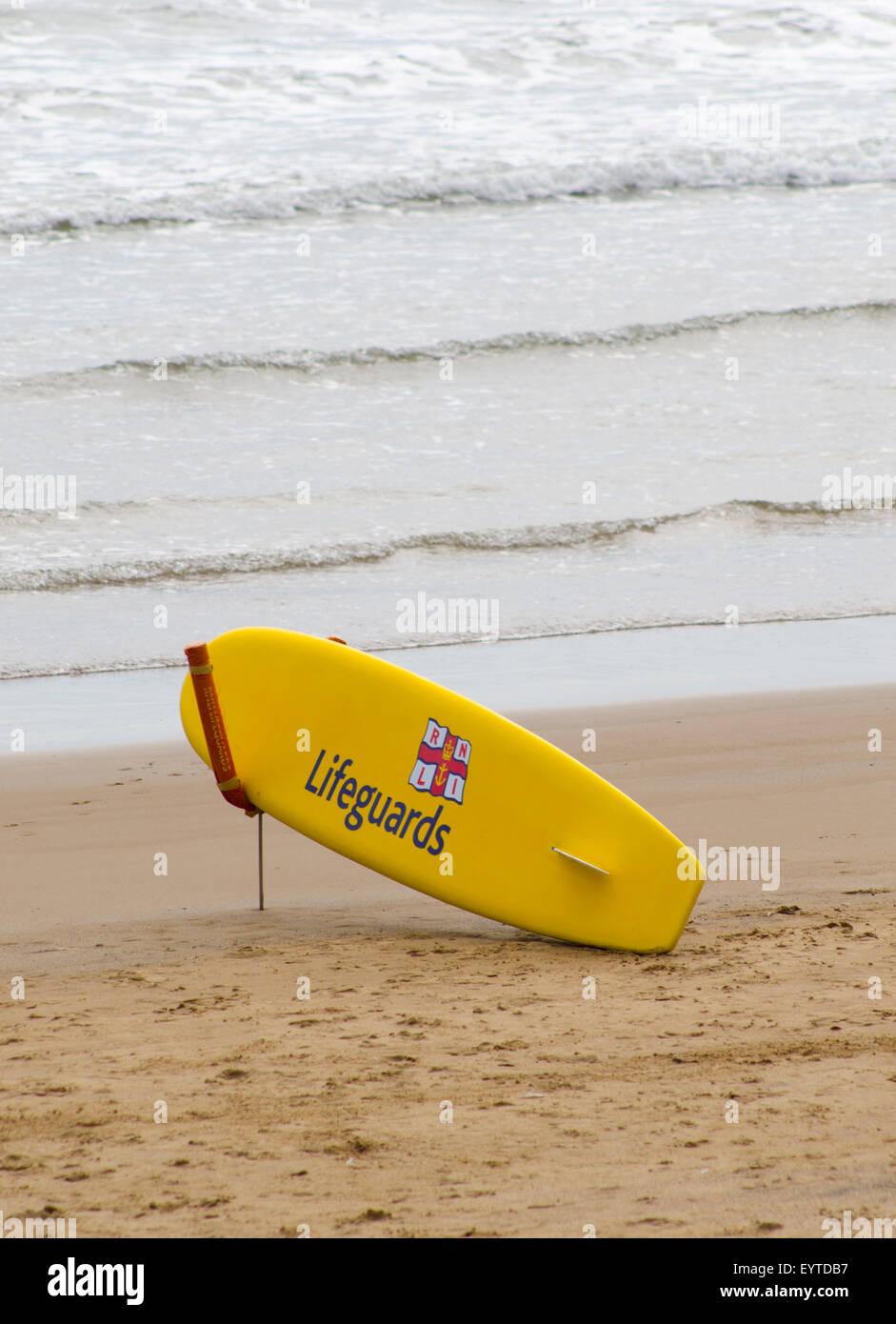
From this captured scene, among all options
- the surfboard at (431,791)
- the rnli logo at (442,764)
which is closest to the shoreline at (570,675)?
the surfboard at (431,791)

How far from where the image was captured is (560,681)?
20.3 feet

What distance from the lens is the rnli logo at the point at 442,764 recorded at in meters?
3.69

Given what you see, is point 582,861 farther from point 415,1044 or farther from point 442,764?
point 415,1044

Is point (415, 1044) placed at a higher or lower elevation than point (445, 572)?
higher

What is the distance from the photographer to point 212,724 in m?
3.64

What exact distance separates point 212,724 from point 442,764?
621 mm

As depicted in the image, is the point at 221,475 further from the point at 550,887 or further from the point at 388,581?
the point at 550,887

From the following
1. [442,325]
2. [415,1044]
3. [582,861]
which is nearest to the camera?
[415,1044]

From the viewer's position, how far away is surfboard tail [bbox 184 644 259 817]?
358cm

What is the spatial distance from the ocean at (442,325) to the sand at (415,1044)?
2.12 metres

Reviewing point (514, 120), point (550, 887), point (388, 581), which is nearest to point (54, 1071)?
point (550, 887)

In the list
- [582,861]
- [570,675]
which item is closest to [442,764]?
[582,861]

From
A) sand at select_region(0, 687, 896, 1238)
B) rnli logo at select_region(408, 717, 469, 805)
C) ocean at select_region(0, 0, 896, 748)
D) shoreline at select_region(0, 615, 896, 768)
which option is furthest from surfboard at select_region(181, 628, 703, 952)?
ocean at select_region(0, 0, 896, 748)
